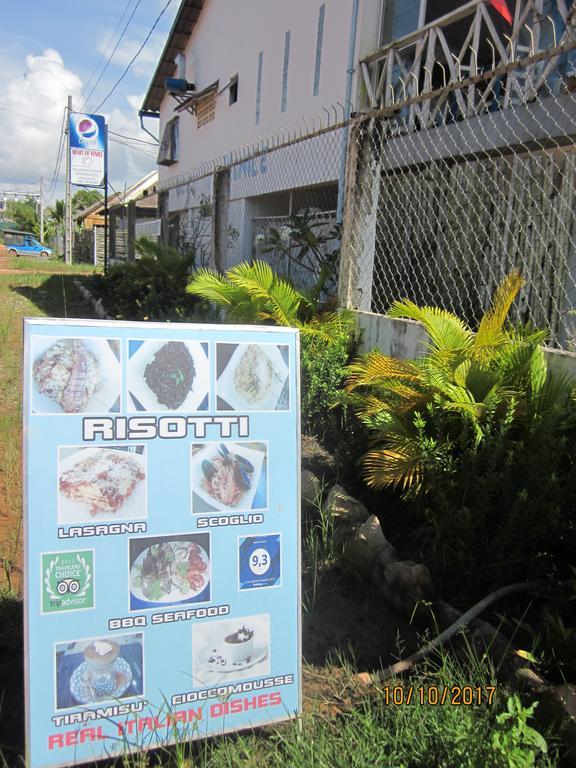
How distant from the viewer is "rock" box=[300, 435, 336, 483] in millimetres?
4262

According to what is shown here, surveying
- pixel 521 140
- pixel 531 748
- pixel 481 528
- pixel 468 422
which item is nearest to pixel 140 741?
pixel 531 748

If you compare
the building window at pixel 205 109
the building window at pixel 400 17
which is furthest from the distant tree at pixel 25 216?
the building window at pixel 400 17

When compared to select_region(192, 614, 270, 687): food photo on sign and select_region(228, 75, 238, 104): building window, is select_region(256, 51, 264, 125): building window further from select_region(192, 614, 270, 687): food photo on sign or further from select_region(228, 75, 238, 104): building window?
select_region(192, 614, 270, 687): food photo on sign

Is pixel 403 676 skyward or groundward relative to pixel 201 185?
groundward

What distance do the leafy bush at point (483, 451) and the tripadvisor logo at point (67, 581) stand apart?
157 centimetres

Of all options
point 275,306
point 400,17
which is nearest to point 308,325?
point 275,306

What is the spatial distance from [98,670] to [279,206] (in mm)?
9670

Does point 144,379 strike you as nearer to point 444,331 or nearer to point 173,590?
point 173,590

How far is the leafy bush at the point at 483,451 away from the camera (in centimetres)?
270

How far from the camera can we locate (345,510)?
137 inches

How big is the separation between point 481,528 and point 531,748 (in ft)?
3.43

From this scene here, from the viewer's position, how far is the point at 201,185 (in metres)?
10.7

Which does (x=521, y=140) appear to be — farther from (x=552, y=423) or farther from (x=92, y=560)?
(x=92, y=560)
